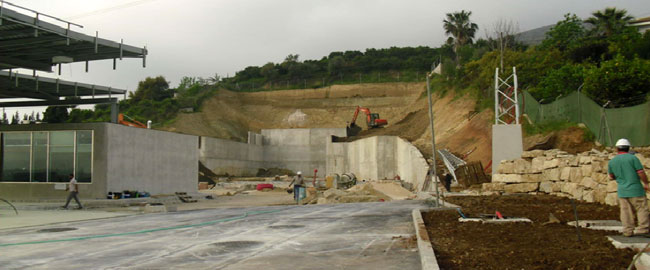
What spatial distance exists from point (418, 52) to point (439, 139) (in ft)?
267

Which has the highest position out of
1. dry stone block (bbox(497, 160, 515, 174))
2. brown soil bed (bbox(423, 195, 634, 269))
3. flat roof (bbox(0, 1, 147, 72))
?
flat roof (bbox(0, 1, 147, 72))

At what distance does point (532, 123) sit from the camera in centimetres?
2995

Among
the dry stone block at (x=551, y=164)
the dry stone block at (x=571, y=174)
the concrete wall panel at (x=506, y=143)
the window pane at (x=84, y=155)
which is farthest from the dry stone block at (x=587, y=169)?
the window pane at (x=84, y=155)

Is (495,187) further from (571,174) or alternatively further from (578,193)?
(578,193)

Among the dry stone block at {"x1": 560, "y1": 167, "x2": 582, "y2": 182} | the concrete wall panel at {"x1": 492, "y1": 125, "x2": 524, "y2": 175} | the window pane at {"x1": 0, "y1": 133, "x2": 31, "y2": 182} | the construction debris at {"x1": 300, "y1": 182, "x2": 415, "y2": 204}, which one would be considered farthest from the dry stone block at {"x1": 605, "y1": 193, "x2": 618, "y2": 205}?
the window pane at {"x1": 0, "y1": 133, "x2": 31, "y2": 182}

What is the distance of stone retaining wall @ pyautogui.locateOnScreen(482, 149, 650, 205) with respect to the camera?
535 inches

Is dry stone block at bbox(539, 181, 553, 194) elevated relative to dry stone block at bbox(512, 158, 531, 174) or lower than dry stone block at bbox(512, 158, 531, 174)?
lower

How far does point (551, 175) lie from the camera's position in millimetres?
17547

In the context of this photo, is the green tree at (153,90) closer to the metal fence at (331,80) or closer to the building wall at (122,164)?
the metal fence at (331,80)

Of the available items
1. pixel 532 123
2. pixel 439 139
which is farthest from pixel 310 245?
pixel 439 139

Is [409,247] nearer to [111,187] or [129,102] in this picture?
[111,187]

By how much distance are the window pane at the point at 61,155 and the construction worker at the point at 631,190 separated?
930 inches

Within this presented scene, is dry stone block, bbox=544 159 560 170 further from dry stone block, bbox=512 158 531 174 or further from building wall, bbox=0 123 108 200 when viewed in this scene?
building wall, bbox=0 123 108 200

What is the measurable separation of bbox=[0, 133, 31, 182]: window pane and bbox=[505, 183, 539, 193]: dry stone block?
22.4 m
